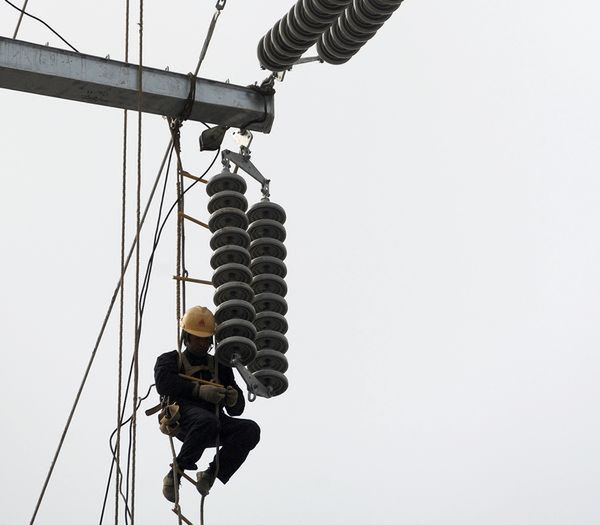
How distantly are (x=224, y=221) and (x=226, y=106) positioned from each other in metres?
1.08

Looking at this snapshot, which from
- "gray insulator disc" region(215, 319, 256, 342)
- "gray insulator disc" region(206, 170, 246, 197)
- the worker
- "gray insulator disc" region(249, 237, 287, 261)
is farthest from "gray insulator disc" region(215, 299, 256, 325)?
"gray insulator disc" region(206, 170, 246, 197)

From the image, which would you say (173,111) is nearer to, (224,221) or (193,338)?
(224,221)

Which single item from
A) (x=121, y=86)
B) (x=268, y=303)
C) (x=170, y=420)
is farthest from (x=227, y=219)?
(x=170, y=420)

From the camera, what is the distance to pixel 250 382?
12.0 m

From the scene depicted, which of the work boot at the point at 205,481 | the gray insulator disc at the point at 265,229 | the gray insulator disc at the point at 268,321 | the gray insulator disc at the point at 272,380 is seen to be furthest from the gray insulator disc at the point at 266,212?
the work boot at the point at 205,481

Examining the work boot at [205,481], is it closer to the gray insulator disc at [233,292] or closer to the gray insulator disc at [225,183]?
the gray insulator disc at [233,292]

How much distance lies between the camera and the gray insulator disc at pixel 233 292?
1216 cm

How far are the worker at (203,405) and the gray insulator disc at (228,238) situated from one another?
635 mm

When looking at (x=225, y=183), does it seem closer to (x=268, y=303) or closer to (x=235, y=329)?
(x=268, y=303)

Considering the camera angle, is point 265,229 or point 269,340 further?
point 265,229

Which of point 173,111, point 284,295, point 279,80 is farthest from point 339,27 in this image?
point 284,295

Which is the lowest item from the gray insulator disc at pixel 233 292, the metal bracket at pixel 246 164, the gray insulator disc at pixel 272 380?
the gray insulator disc at pixel 272 380

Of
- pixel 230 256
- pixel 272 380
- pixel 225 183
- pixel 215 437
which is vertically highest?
pixel 225 183

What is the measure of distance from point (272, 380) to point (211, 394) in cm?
59
